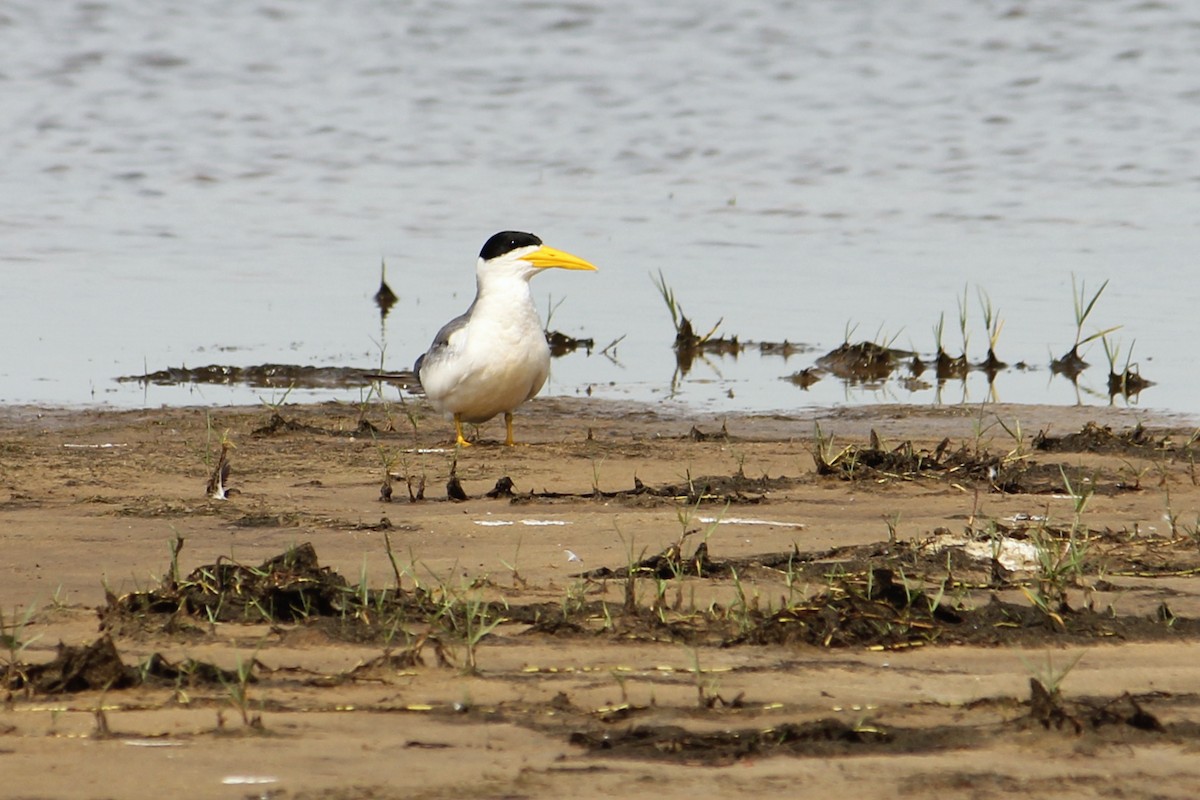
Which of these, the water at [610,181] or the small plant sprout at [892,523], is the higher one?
the water at [610,181]

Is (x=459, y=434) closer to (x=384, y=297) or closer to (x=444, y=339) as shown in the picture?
(x=444, y=339)

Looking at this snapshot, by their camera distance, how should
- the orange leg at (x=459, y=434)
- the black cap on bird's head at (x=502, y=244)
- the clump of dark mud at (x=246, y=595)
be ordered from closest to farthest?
the clump of dark mud at (x=246, y=595), the orange leg at (x=459, y=434), the black cap on bird's head at (x=502, y=244)

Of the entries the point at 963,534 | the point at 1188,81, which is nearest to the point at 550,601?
the point at 963,534

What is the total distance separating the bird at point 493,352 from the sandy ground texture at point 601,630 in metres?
0.98

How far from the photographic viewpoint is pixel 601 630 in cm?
405

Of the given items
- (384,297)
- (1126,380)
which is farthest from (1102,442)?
(384,297)

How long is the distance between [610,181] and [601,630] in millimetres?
9623

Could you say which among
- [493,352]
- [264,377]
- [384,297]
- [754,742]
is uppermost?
[384,297]

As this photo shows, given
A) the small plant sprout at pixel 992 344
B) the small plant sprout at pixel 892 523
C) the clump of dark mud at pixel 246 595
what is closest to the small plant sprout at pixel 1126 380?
the small plant sprout at pixel 992 344

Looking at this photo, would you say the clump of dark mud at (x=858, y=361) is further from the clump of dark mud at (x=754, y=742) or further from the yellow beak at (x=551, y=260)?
the clump of dark mud at (x=754, y=742)

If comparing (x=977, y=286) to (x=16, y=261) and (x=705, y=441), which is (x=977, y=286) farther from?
(x=16, y=261)

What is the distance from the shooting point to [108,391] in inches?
332

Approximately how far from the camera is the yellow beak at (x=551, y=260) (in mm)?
8023

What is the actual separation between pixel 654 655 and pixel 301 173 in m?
10.3
